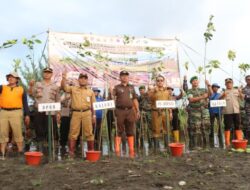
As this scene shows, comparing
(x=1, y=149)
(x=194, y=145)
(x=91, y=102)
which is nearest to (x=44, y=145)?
(x=1, y=149)

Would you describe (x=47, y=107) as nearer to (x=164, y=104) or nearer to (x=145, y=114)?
(x=164, y=104)

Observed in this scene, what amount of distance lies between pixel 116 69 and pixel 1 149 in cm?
398

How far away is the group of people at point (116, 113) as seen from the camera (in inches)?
244

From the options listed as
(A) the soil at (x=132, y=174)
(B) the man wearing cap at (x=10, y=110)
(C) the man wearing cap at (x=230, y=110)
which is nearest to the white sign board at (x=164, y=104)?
(A) the soil at (x=132, y=174)

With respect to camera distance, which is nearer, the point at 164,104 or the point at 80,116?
the point at 80,116

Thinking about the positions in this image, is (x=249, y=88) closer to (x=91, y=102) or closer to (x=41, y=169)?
(x=91, y=102)

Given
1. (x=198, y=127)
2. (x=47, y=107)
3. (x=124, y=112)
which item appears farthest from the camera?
(x=198, y=127)

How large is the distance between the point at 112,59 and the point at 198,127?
295cm

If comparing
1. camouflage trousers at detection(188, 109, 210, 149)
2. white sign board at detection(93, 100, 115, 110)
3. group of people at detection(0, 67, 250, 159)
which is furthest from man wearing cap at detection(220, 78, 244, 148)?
white sign board at detection(93, 100, 115, 110)

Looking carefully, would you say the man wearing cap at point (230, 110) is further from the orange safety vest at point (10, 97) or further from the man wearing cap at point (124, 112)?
the orange safety vest at point (10, 97)

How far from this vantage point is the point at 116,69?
9469 millimetres

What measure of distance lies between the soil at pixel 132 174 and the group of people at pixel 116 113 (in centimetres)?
93

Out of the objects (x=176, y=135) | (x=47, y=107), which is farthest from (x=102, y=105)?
(x=176, y=135)

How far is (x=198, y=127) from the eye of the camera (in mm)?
7770
